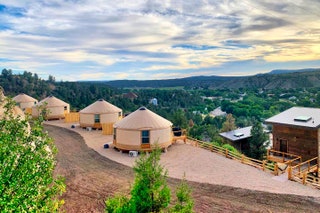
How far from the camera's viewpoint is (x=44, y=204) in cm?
411

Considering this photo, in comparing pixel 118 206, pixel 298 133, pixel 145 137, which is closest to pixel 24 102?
pixel 145 137

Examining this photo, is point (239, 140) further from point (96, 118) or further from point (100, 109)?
point (96, 118)

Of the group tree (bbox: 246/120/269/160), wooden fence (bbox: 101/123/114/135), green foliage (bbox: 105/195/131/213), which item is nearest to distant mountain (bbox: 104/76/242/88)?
tree (bbox: 246/120/269/160)

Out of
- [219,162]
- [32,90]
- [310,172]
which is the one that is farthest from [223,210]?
[32,90]

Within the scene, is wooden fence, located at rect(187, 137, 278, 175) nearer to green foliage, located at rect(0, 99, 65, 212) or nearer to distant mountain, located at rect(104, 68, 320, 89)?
green foliage, located at rect(0, 99, 65, 212)

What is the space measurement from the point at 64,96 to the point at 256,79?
87098 millimetres

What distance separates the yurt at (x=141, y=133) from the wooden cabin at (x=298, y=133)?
245 inches

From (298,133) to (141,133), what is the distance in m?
8.47

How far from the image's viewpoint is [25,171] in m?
3.96

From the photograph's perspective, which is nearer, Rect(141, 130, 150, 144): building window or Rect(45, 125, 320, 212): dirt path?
Rect(45, 125, 320, 212): dirt path

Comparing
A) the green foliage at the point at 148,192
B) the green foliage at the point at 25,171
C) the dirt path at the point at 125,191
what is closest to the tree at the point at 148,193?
the green foliage at the point at 148,192

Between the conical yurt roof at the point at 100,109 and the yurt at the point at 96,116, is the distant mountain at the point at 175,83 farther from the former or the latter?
the yurt at the point at 96,116

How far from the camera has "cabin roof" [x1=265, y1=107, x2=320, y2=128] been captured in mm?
14645

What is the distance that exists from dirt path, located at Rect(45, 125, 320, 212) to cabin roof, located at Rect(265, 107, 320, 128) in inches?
237
